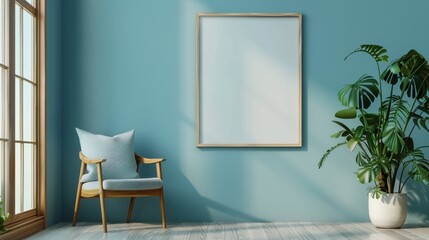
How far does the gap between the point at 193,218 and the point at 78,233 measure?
113cm

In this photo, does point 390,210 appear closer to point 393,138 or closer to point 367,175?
point 367,175

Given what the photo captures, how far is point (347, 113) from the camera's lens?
5.08m

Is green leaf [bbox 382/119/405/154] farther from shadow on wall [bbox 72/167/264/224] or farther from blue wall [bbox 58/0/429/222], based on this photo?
shadow on wall [bbox 72/167/264/224]

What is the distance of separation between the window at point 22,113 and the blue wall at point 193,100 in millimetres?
565

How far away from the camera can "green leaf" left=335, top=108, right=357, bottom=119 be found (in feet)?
16.6

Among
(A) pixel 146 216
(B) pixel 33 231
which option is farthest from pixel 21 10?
(A) pixel 146 216

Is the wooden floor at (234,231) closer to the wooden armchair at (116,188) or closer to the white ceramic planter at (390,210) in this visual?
the white ceramic planter at (390,210)

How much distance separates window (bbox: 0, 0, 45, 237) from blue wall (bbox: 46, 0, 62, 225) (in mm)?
149

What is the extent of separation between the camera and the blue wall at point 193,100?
550 centimetres

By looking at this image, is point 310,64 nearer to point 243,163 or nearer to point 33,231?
point 243,163

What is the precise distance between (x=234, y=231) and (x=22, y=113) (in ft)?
6.11

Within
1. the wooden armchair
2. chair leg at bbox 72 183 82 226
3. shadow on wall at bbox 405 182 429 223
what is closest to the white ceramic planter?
shadow on wall at bbox 405 182 429 223

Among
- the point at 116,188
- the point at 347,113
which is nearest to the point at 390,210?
the point at 347,113

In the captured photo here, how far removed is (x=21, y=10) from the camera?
4.69 meters
